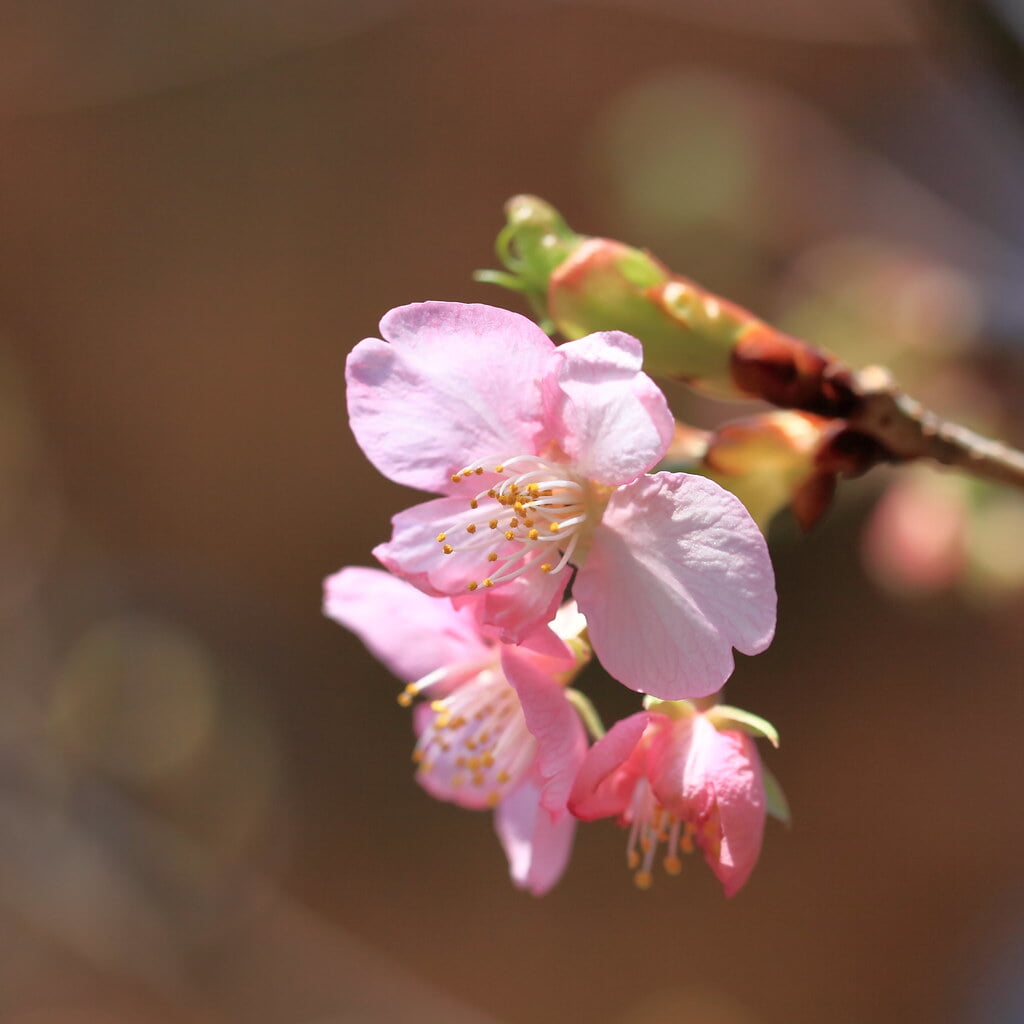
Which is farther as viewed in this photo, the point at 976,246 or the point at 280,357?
the point at 280,357

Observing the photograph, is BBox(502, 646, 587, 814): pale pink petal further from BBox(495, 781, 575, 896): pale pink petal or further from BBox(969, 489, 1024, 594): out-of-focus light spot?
BBox(969, 489, 1024, 594): out-of-focus light spot

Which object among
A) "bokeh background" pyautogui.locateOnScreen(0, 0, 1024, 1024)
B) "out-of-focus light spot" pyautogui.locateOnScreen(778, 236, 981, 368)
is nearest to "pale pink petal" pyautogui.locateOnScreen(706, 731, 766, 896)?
"out-of-focus light spot" pyautogui.locateOnScreen(778, 236, 981, 368)

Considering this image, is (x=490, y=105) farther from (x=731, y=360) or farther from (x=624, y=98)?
(x=731, y=360)

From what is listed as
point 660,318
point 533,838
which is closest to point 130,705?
point 533,838

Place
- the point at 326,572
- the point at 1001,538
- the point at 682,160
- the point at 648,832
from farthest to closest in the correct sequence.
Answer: the point at 326,572 → the point at 682,160 → the point at 1001,538 → the point at 648,832

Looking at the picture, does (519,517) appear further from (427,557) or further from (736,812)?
(736,812)

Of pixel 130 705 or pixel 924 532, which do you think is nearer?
pixel 924 532

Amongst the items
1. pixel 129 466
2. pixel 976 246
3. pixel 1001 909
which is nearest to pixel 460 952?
pixel 1001 909
